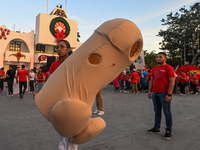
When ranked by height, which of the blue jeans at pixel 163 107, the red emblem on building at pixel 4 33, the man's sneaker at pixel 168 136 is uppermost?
the red emblem on building at pixel 4 33

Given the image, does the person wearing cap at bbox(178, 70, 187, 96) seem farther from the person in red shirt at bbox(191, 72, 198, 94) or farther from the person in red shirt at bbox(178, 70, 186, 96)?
the person in red shirt at bbox(191, 72, 198, 94)

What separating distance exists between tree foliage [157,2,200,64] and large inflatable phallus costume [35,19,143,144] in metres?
30.1

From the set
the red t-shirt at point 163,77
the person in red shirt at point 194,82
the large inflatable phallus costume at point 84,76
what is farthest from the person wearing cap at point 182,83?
the large inflatable phallus costume at point 84,76

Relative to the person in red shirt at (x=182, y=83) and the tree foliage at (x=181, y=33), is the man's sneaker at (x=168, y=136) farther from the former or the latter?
the tree foliage at (x=181, y=33)

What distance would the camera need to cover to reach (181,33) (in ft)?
94.0

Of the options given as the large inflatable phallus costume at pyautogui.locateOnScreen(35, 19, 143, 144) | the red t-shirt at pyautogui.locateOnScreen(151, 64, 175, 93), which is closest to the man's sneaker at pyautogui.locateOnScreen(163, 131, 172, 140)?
the red t-shirt at pyautogui.locateOnScreen(151, 64, 175, 93)

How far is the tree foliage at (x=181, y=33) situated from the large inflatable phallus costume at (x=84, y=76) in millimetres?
30112

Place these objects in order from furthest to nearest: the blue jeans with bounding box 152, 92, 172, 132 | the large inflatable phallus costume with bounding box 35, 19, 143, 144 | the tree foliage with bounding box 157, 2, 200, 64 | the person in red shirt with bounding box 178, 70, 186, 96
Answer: the tree foliage with bounding box 157, 2, 200, 64 → the person in red shirt with bounding box 178, 70, 186, 96 → the blue jeans with bounding box 152, 92, 172, 132 → the large inflatable phallus costume with bounding box 35, 19, 143, 144

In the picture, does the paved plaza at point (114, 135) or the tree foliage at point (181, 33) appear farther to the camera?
the tree foliage at point (181, 33)

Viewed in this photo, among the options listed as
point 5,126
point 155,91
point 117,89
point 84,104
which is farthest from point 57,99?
point 117,89

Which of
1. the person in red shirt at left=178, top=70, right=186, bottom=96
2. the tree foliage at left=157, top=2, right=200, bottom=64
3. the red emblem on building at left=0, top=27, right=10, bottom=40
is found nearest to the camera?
the person in red shirt at left=178, top=70, right=186, bottom=96

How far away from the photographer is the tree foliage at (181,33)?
26.9 meters

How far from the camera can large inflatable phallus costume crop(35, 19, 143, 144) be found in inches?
52.0

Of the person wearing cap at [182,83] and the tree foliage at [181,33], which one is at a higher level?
the tree foliage at [181,33]
